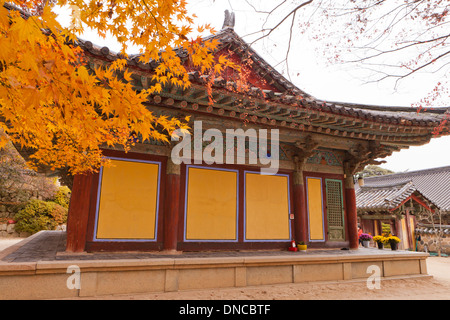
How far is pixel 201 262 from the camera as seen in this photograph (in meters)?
5.64

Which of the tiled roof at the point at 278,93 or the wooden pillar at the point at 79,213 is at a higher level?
the tiled roof at the point at 278,93

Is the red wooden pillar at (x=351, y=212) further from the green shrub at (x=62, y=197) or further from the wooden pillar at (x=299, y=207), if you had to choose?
the green shrub at (x=62, y=197)

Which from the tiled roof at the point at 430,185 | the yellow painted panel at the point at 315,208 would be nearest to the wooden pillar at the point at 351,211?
the yellow painted panel at the point at 315,208

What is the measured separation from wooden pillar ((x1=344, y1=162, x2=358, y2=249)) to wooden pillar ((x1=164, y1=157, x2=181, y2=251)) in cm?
564

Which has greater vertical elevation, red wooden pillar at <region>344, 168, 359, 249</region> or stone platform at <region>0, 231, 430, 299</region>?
red wooden pillar at <region>344, 168, 359, 249</region>

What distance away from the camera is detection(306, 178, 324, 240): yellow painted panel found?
28.1 ft

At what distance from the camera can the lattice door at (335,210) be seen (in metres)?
8.86

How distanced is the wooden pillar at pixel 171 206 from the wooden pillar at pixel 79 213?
1.71m

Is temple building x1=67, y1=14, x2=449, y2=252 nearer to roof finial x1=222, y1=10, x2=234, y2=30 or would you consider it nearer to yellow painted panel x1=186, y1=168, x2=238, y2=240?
yellow painted panel x1=186, y1=168, x2=238, y2=240

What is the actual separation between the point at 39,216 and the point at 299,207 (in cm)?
1840

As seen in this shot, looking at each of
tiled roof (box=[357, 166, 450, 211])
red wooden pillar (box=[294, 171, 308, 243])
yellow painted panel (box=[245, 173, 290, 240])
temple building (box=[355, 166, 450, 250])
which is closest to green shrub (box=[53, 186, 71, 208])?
yellow painted panel (box=[245, 173, 290, 240])

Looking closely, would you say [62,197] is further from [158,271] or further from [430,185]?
[430,185]

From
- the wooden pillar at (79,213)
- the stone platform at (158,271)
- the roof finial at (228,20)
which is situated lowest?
the stone platform at (158,271)
